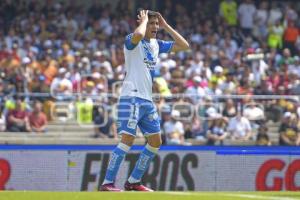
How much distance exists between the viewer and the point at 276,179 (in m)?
17.6

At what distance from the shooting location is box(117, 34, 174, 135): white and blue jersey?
45.0ft

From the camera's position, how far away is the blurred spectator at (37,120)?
76.0 ft

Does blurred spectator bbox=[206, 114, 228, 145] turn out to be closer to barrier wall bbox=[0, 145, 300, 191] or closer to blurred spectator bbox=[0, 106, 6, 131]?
blurred spectator bbox=[0, 106, 6, 131]

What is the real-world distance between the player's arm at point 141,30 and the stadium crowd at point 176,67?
31.0 ft

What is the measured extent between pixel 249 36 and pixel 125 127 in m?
17.0

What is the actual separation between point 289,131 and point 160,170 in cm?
655

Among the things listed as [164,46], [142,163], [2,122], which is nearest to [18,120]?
[2,122]

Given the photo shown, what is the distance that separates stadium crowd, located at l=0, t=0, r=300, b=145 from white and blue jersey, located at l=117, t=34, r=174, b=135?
358 inches

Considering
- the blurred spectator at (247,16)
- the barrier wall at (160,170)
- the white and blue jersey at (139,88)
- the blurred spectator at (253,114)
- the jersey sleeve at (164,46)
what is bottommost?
the barrier wall at (160,170)

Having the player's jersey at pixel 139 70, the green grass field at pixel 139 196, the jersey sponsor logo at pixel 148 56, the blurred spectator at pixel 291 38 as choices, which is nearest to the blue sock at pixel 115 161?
the player's jersey at pixel 139 70

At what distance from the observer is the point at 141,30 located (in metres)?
13.4

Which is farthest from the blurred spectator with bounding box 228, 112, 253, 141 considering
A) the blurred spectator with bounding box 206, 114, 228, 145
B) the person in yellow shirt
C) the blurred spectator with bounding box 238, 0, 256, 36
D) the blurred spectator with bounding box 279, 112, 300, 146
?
the person in yellow shirt

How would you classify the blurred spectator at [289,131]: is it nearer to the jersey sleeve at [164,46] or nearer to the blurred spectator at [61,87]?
the blurred spectator at [61,87]

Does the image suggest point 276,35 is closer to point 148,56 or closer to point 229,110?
point 229,110
